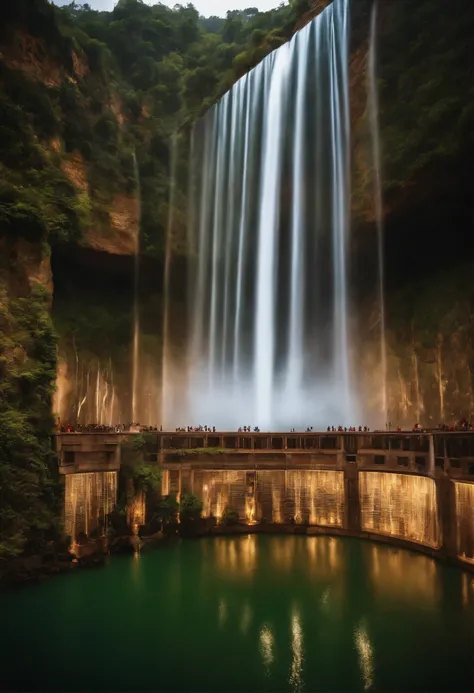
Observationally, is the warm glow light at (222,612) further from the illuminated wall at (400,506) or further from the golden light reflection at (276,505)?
the golden light reflection at (276,505)

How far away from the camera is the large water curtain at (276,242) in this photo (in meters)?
36.0

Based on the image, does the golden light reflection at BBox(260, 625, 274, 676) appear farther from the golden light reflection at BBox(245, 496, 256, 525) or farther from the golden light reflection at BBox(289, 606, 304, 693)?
the golden light reflection at BBox(245, 496, 256, 525)

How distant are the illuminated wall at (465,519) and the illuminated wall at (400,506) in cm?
133

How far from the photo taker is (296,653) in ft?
43.6

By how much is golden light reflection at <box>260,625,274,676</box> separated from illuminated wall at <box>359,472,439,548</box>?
781 cm

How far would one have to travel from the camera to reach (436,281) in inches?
1266

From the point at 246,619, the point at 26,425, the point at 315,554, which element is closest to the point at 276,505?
the point at 315,554

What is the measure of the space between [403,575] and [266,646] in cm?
647

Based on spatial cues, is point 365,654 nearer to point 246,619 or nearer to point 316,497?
point 246,619

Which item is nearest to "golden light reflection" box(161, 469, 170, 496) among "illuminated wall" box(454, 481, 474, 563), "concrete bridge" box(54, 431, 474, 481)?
"concrete bridge" box(54, 431, 474, 481)

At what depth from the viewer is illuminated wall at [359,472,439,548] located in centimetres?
2011

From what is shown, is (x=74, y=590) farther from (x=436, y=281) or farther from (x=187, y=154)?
(x=187, y=154)

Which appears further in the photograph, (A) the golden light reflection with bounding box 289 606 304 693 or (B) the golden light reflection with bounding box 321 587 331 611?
(B) the golden light reflection with bounding box 321 587 331 611

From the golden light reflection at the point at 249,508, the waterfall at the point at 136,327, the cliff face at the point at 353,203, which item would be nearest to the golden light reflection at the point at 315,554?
the golden light reflection at the point at 249,508
